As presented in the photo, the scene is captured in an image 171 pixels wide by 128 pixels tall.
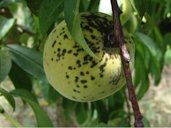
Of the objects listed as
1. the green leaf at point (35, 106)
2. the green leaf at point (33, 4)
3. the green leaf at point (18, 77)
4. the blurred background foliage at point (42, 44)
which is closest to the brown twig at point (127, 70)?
the blurred background foliage at point (42, 44)

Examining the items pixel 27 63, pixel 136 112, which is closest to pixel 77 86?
pixel 136 112

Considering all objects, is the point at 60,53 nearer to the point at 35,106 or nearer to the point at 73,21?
the point at 73,21

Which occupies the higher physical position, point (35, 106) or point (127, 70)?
point (127, 70)

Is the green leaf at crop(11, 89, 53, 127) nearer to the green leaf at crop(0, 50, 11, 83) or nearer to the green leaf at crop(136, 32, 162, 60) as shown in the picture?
the green leaf at crop(0, 50, 11, 83)

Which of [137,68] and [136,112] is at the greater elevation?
[136,112]

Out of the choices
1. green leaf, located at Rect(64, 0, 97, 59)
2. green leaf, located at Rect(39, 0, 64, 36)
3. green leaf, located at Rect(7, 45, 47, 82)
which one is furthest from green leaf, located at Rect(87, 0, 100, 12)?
green leaf, located at Rect(64, 0, 97, 59)

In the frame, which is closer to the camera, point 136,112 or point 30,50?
point 136,112

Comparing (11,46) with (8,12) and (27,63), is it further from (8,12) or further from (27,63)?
(8,12)

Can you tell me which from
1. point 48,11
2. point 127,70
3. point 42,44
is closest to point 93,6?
point 42,44

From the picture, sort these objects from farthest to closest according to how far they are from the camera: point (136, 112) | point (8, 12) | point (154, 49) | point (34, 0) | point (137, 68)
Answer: point (137, 68) < point (8, 12) < point (154, 49) < point (34, 0) < point (136, 112)
